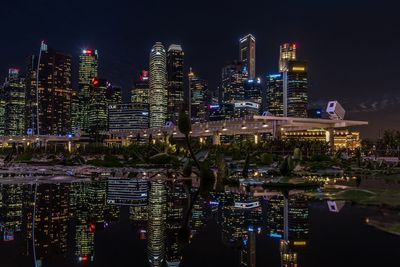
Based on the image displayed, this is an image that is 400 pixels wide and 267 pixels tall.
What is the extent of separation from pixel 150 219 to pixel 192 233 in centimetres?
248

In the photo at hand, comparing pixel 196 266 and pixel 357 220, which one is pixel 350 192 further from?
pixel 196 266

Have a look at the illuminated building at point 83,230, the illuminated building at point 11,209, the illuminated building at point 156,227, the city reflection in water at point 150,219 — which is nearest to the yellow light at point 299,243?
the city reflection in water at point 150,219

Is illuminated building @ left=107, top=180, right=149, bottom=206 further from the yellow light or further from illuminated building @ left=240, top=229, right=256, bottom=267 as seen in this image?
the yellow light

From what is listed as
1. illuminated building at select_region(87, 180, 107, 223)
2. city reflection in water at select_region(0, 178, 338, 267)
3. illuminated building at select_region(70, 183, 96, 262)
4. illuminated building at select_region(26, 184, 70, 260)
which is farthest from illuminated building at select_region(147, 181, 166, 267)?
illuminated building at select_region(26, 184, 70, 260)

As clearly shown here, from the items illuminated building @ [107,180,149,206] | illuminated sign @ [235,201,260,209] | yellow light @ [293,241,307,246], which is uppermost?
yellow light @ [293,241,307,246]

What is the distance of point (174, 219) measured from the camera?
14352mm

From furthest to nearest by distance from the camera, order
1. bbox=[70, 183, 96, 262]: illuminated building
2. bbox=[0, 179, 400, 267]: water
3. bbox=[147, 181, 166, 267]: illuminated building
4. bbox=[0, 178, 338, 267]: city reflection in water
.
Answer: bbox=[0, 178, 338, 267]: city reflection in water, bbox=[70, 183, 96, 262]: illuminated building, bbox=[147, 181, 166, 267]: illuminated building, bbox=[0, 179, 400, 267]: water

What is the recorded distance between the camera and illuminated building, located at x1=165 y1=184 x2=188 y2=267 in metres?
9.73

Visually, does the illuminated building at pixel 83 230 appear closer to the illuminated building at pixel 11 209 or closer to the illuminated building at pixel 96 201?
the illuminated building at pixel 96 201

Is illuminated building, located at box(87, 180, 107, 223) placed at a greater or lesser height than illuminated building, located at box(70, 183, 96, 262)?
lesser

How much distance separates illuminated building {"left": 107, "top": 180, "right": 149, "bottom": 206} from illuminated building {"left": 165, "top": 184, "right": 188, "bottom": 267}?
48.9 inches

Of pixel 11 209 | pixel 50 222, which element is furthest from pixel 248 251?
pixel 11 209

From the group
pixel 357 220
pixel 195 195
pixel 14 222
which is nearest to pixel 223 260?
pixel 357 220

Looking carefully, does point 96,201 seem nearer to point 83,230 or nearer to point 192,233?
point 83,230
